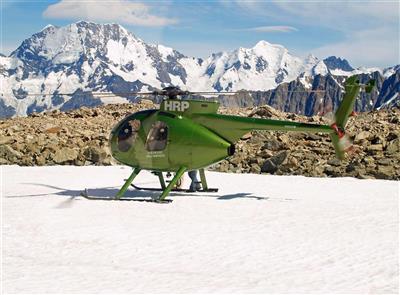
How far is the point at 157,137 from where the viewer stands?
19.3 metres

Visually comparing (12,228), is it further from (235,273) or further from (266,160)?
(266,160)

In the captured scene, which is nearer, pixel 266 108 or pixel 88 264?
pixel 88 264

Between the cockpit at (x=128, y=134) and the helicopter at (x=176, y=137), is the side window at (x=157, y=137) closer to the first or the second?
the helicopter at (x=176, y=137)

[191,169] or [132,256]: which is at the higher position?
[191,169]

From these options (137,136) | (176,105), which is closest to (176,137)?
(176,105)

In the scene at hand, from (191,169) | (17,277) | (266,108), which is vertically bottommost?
(17,277)

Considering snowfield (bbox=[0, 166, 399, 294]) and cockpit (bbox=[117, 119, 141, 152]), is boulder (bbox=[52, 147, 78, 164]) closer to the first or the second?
snowfield (bbox=[0, 166, 399, 294])

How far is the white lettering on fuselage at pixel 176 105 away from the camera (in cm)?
1941

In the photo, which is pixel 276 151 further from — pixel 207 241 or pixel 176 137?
pixel 207 241

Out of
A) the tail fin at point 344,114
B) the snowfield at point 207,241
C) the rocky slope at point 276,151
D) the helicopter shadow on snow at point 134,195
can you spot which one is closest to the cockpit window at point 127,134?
the helicopter shadow on snow at point 134,195

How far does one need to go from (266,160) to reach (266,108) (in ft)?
69.0

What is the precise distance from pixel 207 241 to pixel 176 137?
6210mm

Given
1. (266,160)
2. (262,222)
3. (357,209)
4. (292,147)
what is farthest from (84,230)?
(292,147)

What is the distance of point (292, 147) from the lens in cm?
3319
